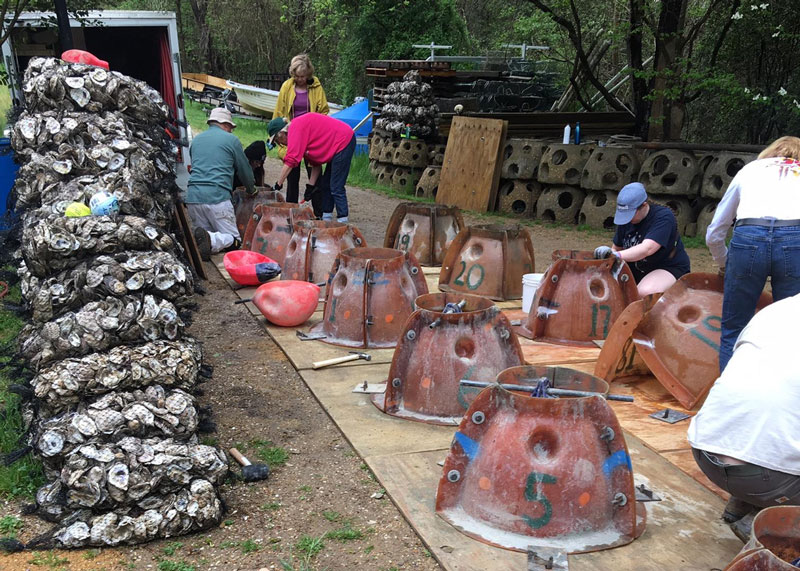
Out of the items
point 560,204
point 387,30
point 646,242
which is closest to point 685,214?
point 560,204

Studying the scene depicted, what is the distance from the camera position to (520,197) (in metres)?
→ 12.8

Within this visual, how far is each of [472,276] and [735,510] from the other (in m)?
4.20

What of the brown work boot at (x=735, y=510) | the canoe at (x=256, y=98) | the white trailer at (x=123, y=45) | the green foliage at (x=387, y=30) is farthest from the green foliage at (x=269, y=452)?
the canoe at (x=256, y=98)

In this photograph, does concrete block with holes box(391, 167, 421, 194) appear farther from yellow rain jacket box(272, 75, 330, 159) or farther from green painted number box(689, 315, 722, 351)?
green painted number box(689, 315, 722, 351)

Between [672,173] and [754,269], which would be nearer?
[754,269]

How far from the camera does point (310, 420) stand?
485 cm

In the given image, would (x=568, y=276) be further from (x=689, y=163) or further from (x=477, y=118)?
(x=477, y=118)

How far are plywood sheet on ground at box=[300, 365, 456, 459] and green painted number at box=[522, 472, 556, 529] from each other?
895mm

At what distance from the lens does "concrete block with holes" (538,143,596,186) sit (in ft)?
39.9

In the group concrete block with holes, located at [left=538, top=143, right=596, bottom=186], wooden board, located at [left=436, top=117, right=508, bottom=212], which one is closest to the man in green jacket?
wooden board, located at [left=436, top=117, right=508, bottom=212]

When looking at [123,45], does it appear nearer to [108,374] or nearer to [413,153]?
[413,153]

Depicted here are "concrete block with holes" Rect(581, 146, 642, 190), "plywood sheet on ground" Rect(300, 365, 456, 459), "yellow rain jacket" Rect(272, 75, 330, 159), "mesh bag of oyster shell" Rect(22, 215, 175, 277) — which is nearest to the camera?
"mesh bag of oyster shell" Rect(22, 215, 175, 277)

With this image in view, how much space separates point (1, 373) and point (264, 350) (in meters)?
1.86

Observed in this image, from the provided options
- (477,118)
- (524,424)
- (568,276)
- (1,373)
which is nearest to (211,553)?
(524,424)
